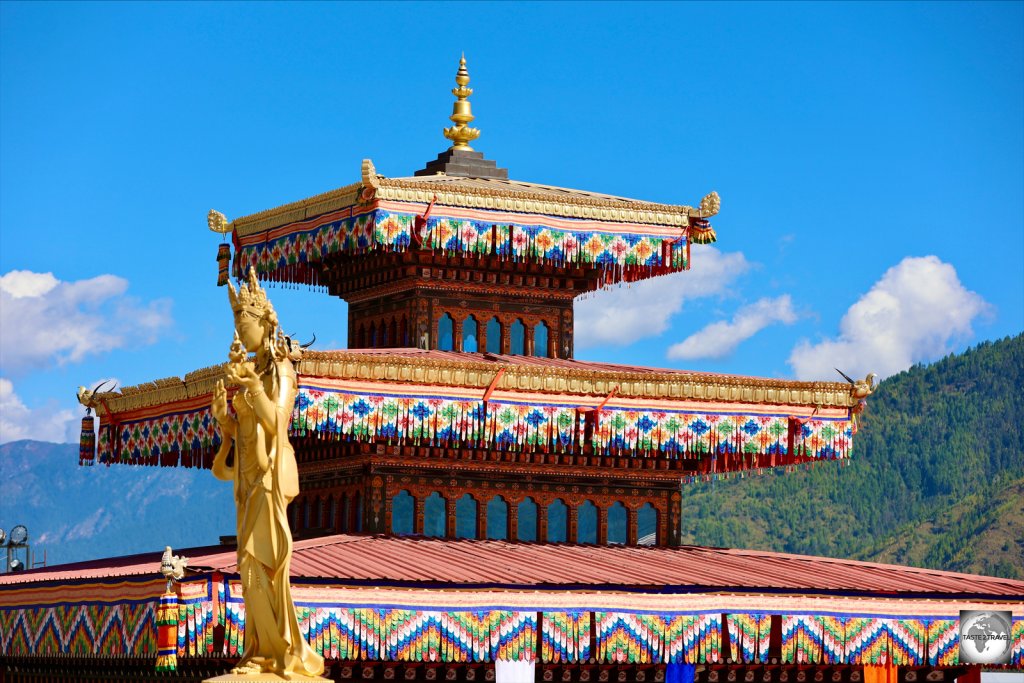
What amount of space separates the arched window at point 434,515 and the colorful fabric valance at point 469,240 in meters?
3.66

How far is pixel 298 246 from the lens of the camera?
108 feet

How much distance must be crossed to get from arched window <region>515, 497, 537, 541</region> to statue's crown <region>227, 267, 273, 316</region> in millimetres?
10066

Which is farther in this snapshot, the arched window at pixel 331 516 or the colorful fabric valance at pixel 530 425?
the arched window at pixel 331 516

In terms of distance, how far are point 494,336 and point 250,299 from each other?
11.4 m

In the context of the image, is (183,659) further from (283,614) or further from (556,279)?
(556,279)

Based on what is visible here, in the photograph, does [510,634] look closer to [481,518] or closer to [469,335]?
[481,518]

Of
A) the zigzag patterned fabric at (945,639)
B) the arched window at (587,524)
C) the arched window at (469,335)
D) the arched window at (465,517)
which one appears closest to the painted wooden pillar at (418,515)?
the arched window at (465,517)

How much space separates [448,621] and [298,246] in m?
8.54

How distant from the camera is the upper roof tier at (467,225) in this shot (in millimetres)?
30656

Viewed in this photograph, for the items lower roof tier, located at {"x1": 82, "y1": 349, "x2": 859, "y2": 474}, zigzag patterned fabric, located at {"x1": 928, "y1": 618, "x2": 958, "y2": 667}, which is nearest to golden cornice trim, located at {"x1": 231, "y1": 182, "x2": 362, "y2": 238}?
lower roof tier, located at {"x1": 82, "y1": 349, "x2": 859, "y2": 474}

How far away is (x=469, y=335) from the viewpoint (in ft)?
105

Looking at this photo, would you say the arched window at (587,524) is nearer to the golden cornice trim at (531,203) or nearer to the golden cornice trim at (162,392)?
the golden cornice trim at (531,203)

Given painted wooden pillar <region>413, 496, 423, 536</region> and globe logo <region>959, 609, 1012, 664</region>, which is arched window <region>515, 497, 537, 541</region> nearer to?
painted wooden pillar <region>413, 496, 423, 536</region>

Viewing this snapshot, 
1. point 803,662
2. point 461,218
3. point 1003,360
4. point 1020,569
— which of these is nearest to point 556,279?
point 461,218
